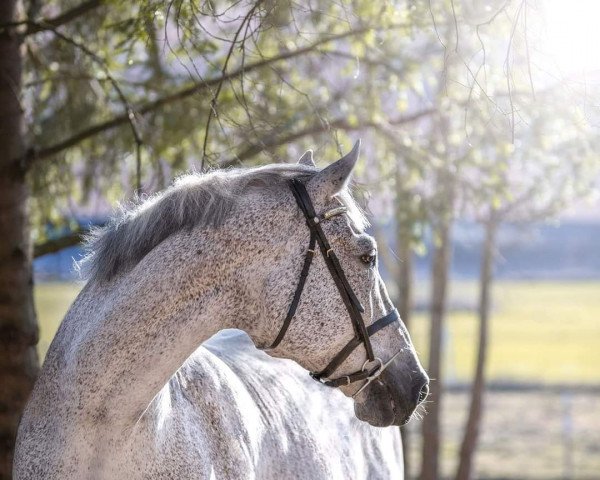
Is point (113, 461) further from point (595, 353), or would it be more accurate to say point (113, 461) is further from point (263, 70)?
point (595, 353)

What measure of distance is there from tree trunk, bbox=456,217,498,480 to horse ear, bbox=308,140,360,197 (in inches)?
291

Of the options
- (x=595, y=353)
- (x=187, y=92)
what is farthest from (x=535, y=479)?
(x=595, y=353)

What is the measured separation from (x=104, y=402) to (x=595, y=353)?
34.4m

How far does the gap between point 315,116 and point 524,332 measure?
3953 centimetres

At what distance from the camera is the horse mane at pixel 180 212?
119 inches

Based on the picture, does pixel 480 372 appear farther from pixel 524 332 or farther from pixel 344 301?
pixel 524 332

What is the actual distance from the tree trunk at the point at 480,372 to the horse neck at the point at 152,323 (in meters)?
7.56

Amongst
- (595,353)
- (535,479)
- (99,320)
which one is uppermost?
(99,320)

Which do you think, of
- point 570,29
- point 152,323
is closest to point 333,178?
point 152,323

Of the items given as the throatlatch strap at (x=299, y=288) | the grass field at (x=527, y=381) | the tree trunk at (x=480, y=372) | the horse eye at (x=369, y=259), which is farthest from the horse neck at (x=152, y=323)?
the tree trunk at (x=480, y=372)

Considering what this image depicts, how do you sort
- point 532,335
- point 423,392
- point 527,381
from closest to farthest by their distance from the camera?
point 423,392 < point 527,381 < point 532,335

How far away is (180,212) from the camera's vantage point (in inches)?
118

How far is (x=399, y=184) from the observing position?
7637 mm

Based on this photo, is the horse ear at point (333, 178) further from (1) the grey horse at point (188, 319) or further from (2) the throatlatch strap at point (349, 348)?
(2) the throatlatch strap at point (349, 348)
